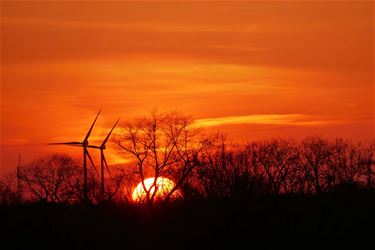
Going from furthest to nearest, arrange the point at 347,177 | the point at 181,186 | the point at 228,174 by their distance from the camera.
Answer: the point at 347,177
the point at 181,186
the point at 228,174

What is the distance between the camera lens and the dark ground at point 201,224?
2739 inches

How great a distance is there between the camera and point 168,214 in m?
81.0

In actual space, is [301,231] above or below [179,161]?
below

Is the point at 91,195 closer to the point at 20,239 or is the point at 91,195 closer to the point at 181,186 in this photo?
the point at 181,186

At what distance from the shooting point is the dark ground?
69.6 metres

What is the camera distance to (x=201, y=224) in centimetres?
7169

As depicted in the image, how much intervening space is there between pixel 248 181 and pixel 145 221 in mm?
11558

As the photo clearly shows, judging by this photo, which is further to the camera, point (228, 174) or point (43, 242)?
point (228, 174)

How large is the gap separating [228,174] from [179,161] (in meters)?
14.0

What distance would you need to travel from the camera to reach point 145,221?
81.9 m

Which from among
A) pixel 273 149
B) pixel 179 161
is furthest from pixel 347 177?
pixel 179 161

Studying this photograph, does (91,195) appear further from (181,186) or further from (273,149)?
(273,149)

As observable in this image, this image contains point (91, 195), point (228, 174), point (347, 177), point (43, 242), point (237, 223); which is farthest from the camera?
point (347, 177)

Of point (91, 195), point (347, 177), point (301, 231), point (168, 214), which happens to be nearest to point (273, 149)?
point (347, 177)
